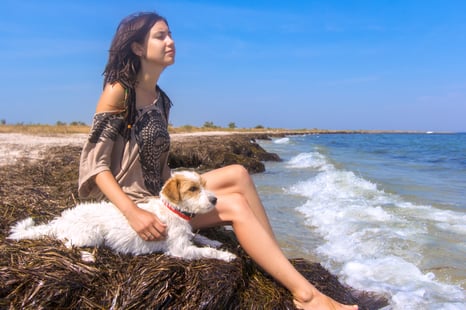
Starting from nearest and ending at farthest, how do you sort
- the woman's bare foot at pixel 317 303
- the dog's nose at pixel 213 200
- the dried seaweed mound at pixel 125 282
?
the dried seaweed mound at pixel 125 282, the woman's bare foot at pixel 317 303, the dog's nose at pixel 213 200

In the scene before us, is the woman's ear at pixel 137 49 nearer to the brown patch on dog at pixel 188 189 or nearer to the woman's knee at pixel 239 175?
the brown patch on dog at pixel 188 189

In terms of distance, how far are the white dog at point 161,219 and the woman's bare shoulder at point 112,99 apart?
79 centimetres

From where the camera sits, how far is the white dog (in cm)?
339

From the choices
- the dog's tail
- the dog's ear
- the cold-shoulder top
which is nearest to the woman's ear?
the cold-shoulder top

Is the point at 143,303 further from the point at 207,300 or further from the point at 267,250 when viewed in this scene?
the point at 267,250

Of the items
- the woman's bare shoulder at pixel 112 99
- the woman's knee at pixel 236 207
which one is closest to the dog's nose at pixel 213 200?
the woman's knee at pixel 236 207

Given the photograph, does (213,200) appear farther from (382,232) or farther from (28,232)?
(382,232)

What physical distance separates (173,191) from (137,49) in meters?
1.32

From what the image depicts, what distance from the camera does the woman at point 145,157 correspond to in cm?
342

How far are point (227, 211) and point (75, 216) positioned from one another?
4.17ft

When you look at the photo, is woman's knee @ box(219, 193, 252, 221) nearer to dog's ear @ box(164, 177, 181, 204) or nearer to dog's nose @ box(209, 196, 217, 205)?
dog's nose @ box(209, 196, 217, 205)

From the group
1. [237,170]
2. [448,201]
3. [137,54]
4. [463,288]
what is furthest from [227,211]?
[448,201]

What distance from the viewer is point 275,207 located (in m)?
9.14

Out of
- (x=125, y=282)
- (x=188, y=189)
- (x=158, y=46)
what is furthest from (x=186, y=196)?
(x=158, y=46)
